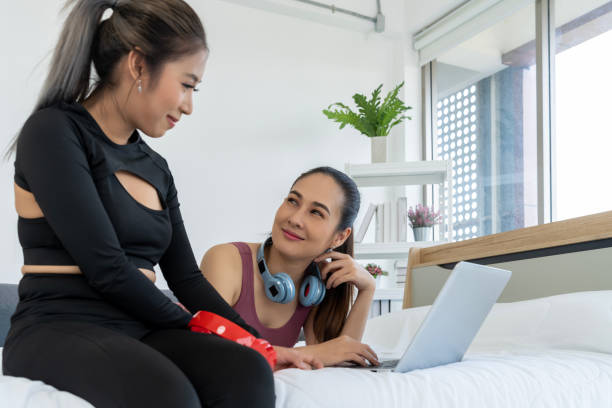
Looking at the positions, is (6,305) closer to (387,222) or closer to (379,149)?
(387,222)

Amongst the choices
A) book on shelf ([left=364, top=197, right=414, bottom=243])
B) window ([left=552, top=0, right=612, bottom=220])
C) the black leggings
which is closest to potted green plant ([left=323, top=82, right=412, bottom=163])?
book on shelf ([left=364, top=197, right=414, bottom=243])

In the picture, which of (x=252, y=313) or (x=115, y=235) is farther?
(x=252, y=313)

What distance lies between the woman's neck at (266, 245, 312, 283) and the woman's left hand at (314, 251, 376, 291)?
56mm

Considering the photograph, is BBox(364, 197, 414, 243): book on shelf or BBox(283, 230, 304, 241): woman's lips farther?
BBox(364, 197, 414, 243): book on shelf

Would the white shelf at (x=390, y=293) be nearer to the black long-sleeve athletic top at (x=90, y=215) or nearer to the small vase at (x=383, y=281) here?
the small vase at (x=383, y=281)

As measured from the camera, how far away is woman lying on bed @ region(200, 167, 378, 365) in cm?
146

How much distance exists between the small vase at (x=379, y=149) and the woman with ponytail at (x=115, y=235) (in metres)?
2.25

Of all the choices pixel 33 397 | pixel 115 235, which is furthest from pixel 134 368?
pixel 115 235

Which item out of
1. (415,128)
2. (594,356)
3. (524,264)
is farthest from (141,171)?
(415,128)

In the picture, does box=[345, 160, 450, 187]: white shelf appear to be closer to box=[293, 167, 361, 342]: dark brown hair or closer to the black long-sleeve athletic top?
box=[293, 167, 361, 342]: dark brown hair

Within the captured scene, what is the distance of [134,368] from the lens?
732mm

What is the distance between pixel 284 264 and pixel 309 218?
13cm

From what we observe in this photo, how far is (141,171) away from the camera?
3.46 feet

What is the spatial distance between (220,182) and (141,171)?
2.20m
